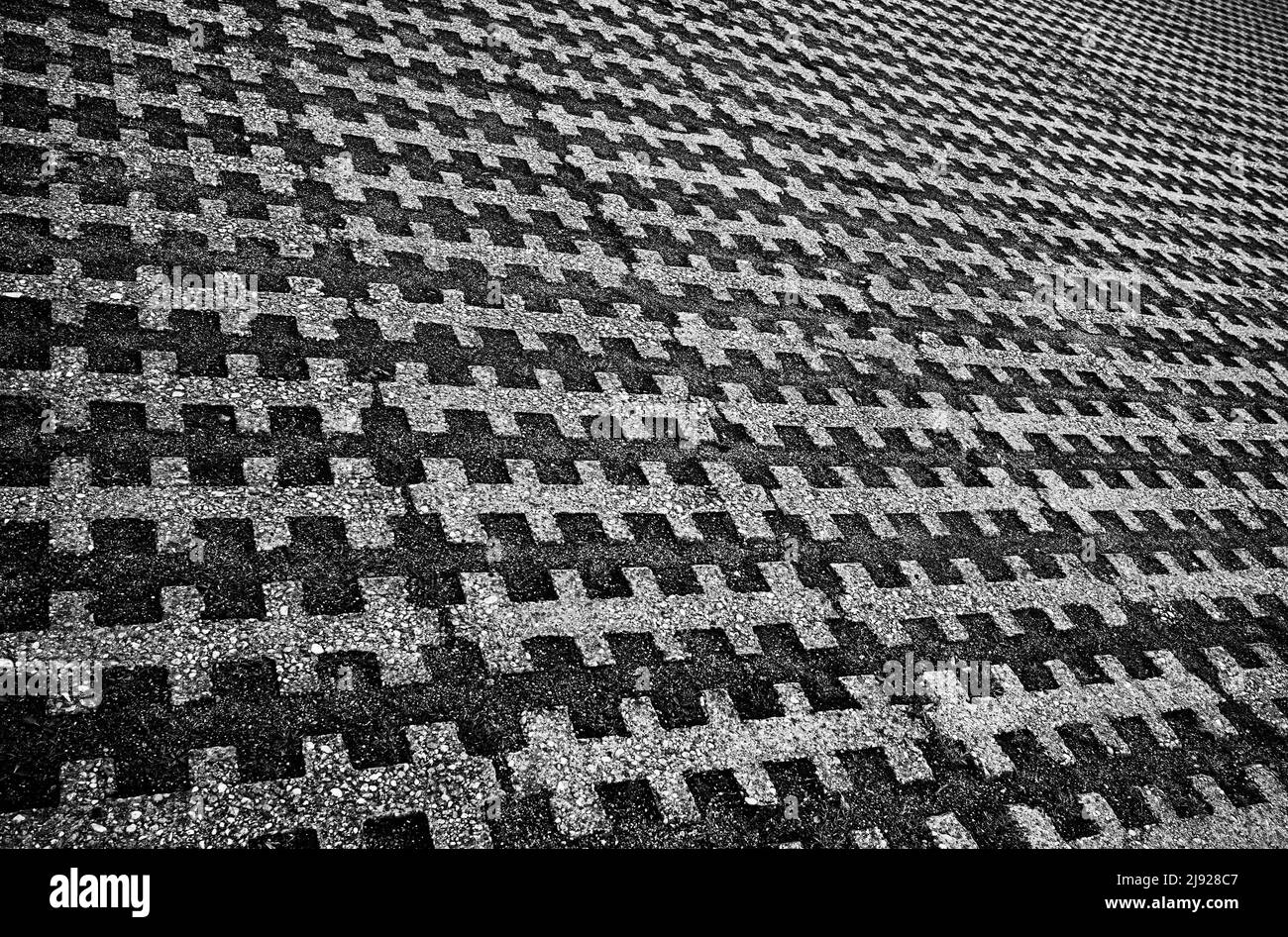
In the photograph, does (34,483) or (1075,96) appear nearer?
(34,483)

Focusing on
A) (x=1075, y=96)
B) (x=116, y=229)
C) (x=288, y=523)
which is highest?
(x=1075, y=96)

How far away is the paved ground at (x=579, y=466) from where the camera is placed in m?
3.19

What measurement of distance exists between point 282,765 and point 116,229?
3.15 m

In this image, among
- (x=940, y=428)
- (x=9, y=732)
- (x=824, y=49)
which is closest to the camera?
(x=9, y=732)

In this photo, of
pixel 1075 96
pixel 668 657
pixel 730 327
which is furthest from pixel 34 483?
pixel 1075 96

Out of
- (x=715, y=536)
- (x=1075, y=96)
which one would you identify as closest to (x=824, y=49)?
(x=1075, y=96)

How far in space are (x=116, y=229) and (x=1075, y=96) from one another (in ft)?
32.0

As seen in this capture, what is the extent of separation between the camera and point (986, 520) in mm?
4871

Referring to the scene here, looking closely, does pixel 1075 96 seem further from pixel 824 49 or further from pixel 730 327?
pixel 730 327

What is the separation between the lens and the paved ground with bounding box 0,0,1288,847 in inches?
125

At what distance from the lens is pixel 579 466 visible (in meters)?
4.36

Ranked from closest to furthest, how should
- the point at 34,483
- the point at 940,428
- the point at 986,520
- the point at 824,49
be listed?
the point at 34,483, the point at 986,520, the point at 940,428, the point at 824,49
